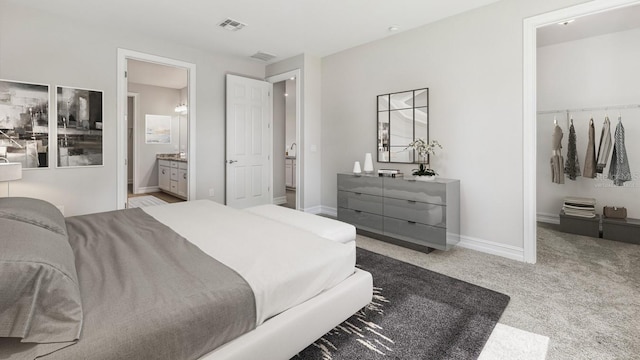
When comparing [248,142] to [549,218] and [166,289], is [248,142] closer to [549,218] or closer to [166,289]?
[166,289]

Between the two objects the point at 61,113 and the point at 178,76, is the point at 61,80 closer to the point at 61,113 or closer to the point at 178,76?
the point at 61,113

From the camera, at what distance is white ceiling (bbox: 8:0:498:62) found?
3.19 m

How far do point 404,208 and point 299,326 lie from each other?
2355 millimetres

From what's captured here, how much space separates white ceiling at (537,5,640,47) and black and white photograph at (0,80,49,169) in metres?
5.60

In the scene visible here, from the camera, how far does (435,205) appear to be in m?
3.21

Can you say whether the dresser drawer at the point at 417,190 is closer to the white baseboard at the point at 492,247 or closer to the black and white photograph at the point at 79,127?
the white baseboard at the point at 492,247

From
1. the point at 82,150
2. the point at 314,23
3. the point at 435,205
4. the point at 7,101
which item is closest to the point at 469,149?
the point at 435,205

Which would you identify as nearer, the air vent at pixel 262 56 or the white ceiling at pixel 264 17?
the white ceiling at pixel 264 17

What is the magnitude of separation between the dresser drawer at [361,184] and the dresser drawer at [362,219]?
0.28 metres

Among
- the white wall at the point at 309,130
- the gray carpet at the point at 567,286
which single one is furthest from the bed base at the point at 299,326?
the white wall at the point at 309,130

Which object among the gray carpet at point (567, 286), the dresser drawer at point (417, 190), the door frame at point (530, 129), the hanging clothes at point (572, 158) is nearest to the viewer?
the gray carpet at point (567, 286)

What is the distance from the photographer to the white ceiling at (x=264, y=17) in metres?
3.19

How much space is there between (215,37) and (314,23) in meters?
1.42

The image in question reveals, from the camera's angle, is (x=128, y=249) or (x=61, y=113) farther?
(x=61, y=113)
